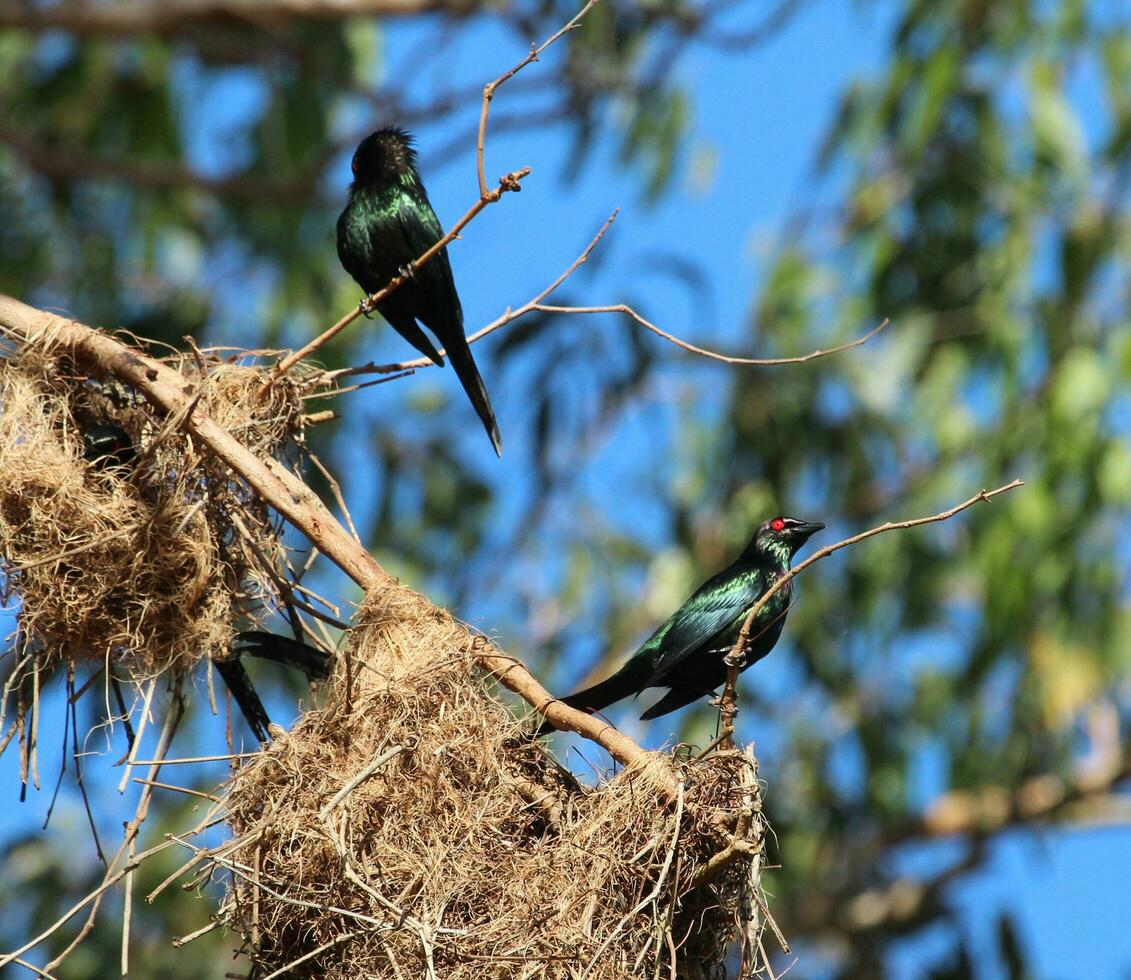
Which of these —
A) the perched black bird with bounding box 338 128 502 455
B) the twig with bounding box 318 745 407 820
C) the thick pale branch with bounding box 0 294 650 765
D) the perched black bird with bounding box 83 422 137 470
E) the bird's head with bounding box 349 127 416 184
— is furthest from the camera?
the bird's head with bounding box 349 127 416 184

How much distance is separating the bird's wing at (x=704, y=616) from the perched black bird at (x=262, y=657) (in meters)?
1.02

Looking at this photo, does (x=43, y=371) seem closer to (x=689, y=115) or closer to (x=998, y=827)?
(x=689, y=115)

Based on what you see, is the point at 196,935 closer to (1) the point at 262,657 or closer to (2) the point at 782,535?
(1) the point at 262,657

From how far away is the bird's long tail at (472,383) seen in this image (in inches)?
212

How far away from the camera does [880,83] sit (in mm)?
10250

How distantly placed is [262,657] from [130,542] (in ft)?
1.72

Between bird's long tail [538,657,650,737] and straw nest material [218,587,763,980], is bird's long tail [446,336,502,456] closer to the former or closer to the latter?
bird's long tail [538,657,650,737]

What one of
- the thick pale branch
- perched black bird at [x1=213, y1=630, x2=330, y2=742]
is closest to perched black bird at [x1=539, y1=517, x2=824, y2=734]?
the thick pale branch

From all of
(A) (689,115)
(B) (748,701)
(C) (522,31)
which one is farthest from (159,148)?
(B) (748,701)

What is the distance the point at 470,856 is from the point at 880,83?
7748mm

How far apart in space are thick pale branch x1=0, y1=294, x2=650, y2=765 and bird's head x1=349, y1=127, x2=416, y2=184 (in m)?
1.67

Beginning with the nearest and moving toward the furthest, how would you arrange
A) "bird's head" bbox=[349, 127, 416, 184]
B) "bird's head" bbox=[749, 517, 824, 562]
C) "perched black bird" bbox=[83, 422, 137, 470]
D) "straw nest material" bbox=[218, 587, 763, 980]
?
"straw nest material" bbox=[218, 587, 763, 980]
"perched black bird" bbox=[83, 422, 137, 470]
"bird's head" bbox=[749, 517, 824, 562]
"bird's head" bbox=[349, 127, 416, 184]

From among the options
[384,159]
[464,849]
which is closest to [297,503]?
[464,849]

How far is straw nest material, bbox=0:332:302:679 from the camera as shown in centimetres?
437
